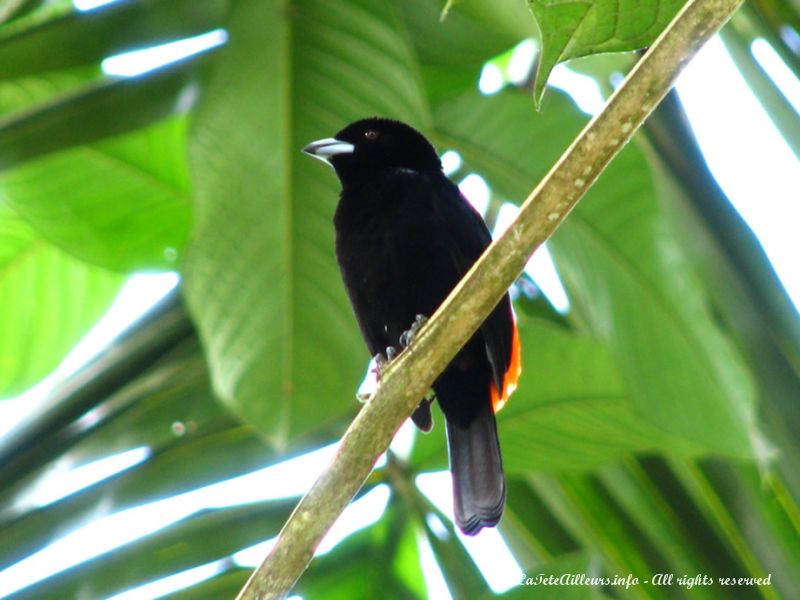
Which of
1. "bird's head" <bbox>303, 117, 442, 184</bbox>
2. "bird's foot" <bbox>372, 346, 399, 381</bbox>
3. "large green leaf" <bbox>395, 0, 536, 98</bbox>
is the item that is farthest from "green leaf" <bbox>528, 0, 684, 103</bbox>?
"bird's head" <bbox>303, 117, 442, 184</bbox>

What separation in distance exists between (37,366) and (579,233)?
4.73 feet

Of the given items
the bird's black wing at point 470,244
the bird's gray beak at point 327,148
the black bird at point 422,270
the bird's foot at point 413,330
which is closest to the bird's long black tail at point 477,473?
the black bird at point 422,270

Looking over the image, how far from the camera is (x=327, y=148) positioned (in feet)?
9.57

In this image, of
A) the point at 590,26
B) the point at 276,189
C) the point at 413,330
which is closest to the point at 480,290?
the point at 590,26

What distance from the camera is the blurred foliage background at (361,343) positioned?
7.46 ft

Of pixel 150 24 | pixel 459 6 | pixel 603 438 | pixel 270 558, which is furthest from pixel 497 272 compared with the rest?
pixel 150 24

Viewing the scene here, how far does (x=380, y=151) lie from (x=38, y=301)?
3.46 ft

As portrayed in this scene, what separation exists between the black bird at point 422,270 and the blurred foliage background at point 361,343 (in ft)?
0.81

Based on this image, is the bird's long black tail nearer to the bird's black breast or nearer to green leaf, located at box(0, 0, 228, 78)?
the bird's black breast

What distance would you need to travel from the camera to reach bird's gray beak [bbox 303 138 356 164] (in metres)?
2.67

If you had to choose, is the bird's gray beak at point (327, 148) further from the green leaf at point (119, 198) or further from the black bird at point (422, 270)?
the green leaf at point (119, 198)

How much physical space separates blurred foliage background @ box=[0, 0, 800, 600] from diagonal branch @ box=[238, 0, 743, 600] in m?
0.69

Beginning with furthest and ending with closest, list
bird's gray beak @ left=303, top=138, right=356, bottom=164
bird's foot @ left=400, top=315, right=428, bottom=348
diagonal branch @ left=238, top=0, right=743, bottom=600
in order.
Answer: bird's foot @ left=400, top=315, right=428, bottom=348 < bird's gray beak @ left=303, top=138, right=356, bottom=164 < diagonal branch @ left=238, top=0, right=743, bottom=600

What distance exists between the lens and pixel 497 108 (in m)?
2.61
